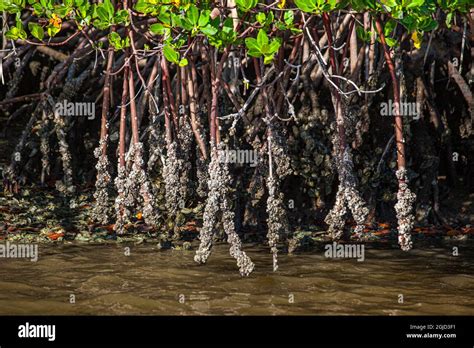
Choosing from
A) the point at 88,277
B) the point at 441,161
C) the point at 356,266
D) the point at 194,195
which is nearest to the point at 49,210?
the point at 194,195

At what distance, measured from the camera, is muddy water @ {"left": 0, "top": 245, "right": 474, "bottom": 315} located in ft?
13.7

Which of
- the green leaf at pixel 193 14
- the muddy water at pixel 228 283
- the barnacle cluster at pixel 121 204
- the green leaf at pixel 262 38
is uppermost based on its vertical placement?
the green leaf at pixel 193 14

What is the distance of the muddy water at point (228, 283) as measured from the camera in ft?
13.7

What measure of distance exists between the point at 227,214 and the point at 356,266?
75 cm

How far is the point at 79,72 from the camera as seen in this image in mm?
7016

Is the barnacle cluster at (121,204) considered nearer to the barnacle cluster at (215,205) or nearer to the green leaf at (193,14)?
the barnacle cluster at (215,205)

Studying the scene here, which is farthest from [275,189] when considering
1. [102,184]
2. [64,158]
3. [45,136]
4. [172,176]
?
[45,136]

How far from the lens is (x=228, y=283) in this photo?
456 cm

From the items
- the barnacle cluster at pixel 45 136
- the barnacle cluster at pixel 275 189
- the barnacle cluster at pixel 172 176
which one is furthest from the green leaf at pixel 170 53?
the barnacle cluster at pixel 45 136

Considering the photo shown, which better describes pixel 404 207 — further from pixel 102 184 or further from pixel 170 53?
pixel 102 184

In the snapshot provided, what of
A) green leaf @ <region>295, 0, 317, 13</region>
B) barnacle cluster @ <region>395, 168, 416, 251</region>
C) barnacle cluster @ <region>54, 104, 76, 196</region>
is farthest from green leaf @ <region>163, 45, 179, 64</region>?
barnacle cluster @ <region>54, 104, 76, 196</region>

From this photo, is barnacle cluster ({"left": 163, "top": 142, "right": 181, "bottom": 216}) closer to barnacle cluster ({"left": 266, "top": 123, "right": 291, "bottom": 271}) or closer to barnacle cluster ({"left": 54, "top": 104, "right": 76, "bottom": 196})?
barnacle cluster ({"left": 266, "top": 123, "right": 291, "bottom": 271})

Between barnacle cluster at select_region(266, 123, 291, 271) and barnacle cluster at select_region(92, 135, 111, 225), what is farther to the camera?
barnacle cluster at select_region(92, 135, 111, 225)

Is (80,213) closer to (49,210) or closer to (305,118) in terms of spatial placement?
(49,210)
